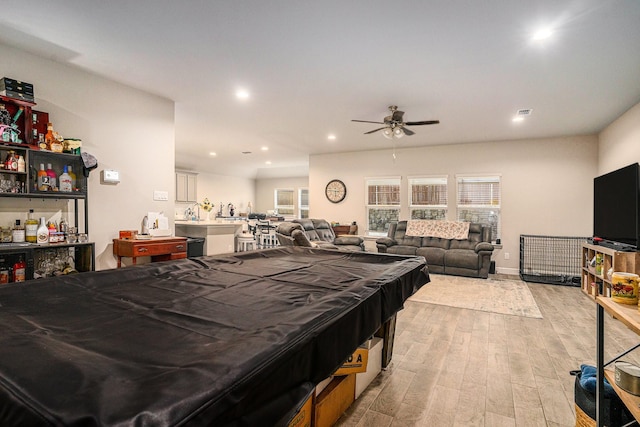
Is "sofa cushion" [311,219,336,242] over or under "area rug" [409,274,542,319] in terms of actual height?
over

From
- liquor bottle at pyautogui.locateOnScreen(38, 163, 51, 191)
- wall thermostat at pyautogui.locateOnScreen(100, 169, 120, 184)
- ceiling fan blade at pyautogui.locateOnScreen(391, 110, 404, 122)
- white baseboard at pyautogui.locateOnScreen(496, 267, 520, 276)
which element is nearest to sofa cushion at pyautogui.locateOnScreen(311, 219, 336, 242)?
ceiling fan blade at pyautogui.locateOnScreen(391, 110, 404, 122)

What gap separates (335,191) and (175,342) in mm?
7191

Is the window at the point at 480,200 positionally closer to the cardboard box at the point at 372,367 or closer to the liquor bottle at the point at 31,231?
the cardboard box at the point at 372,367

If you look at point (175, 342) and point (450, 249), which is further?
point (450, 249)

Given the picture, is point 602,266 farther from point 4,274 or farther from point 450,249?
point 4,274

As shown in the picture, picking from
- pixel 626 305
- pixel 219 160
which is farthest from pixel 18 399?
pixel 219 160

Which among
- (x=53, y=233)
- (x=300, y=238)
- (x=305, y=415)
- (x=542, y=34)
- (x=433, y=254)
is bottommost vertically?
(x=305, y=415)

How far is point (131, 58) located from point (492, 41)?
3.28 m

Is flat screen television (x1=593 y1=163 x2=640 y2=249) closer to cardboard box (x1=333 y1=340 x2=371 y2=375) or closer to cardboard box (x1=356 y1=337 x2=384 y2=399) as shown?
cardboard box (x1=356 y1=337 x2=384 y2=399)

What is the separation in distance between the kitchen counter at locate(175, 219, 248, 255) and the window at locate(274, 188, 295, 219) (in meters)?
3.74

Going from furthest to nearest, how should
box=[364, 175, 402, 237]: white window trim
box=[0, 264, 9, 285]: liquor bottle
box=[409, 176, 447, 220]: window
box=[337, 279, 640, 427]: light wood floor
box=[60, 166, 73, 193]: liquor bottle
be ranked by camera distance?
1. box=[364, 175, 402, 237]: white window trim
2. box=[409, 176, 447, 220]: window
3. box=[60, 166, 73, 193]: liquor bottle
4. box=[0, 264, 9, 285]: liquor bottle
5. box=[337, 279, 640, 427]: light wood floor

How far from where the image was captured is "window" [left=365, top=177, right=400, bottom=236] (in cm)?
744

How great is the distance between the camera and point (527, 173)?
20.3 feet

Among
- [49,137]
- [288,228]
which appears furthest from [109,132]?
[288,228]
